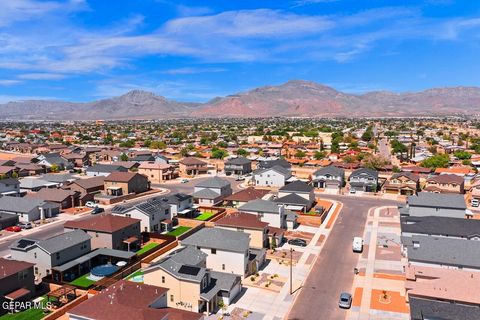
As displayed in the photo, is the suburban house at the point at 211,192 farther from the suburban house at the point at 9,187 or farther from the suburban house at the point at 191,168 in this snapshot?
the suburban house at the point at 9,187

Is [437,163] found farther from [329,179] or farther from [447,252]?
[447,252]

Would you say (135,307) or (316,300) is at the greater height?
(135,307)

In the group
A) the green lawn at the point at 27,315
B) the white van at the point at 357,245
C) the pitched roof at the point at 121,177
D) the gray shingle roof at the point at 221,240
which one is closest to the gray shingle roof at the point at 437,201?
the white van at the point at 357,245

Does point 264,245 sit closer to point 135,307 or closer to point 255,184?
point 135,307

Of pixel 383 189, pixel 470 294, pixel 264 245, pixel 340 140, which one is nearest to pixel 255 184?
pixel 383 189

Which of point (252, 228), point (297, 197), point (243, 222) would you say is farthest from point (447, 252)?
point (297, 197)

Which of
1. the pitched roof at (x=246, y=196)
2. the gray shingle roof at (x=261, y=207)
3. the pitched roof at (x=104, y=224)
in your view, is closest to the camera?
the pitched roof at (x=104, y=224)
